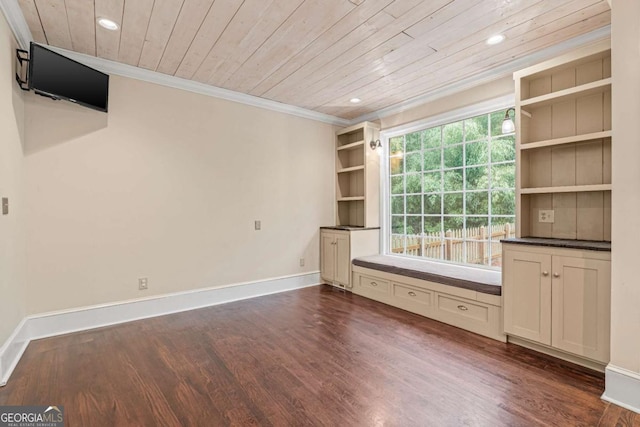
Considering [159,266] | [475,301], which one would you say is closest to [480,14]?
[475,301]

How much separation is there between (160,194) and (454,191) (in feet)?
11.1

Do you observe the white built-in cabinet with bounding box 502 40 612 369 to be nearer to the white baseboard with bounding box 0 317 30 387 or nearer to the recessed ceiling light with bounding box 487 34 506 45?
the recessed ceiling light with bounding box 487 34 506 45

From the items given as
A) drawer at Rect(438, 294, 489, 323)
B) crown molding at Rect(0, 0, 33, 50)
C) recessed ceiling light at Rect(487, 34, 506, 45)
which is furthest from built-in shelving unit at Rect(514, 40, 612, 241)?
crown molding at Rect(0, 0, 33, 50)

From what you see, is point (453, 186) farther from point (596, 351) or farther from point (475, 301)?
point (596, 351)

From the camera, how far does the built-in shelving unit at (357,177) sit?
4367mm

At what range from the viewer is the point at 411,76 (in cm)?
322

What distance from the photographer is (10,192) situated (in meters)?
2.23

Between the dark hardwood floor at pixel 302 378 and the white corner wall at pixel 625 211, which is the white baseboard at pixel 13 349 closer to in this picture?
the dark hardwood floor at pixel 302 378

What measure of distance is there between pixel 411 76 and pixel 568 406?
3.01 m

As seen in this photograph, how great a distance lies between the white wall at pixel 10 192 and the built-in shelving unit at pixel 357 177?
3.54 m

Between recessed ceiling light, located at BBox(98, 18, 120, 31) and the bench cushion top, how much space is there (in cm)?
342

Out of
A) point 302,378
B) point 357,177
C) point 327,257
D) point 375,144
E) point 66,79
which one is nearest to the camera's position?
point 302,378

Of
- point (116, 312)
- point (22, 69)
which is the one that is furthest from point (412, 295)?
point (22, 69)

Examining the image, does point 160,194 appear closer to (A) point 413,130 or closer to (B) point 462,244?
(A) point 413,130
